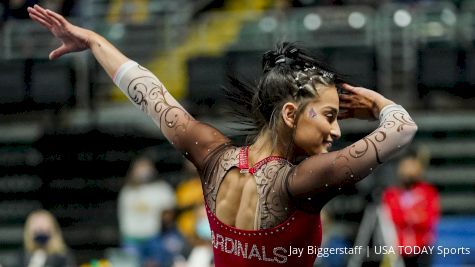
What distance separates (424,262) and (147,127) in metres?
5.64

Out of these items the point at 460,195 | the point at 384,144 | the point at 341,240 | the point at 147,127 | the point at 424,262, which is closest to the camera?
the point at 384,144

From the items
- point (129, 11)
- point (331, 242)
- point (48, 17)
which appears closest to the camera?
point (48, 17)

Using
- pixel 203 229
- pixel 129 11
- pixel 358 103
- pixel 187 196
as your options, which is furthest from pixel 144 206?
pixel 358 103

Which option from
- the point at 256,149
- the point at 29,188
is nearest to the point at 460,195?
the point at 29,188

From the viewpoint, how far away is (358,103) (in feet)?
Result: 14.4

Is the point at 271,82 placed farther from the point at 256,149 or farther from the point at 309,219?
the point at 309,219

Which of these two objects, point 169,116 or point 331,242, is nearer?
point 169,116

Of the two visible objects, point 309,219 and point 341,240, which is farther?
point 341,240

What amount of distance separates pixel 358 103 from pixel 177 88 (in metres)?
10.7

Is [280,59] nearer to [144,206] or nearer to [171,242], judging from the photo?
[171,242]

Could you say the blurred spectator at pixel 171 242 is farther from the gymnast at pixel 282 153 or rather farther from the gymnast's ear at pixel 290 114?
the gymnast's ear at pixel 290 114

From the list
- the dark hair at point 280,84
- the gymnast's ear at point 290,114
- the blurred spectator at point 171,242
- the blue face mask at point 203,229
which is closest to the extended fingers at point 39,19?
the dark hair at point 280,84

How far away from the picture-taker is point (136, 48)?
15.2m

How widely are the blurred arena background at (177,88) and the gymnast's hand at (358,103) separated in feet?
29.9
